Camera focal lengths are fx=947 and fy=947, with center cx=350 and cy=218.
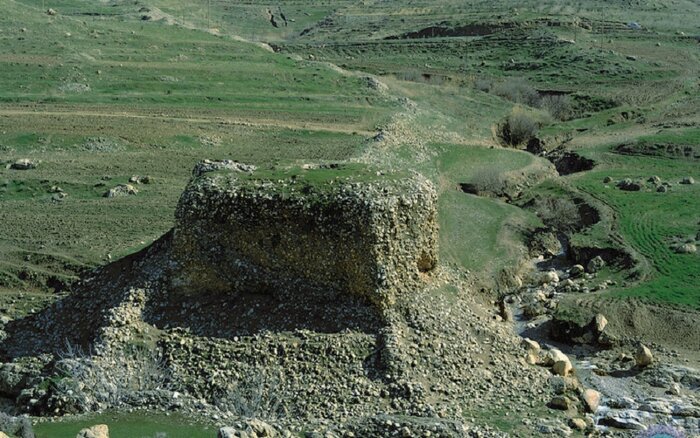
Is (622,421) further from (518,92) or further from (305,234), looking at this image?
(518,92)

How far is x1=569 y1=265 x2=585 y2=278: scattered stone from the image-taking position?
5012cm

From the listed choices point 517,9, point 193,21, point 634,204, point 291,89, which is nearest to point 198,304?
point 634,204

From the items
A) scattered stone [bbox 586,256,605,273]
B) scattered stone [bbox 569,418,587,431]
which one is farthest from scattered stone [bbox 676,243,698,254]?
scattered stone [bbox 569,418,587,431]

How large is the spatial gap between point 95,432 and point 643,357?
2419 centimetres

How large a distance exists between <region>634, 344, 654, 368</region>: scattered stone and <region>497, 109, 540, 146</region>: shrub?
124 feet

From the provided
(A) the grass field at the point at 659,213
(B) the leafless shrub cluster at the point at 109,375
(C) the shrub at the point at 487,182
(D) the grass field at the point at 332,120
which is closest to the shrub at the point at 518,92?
(D) the grass field at the point at 332,120

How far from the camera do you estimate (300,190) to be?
3472cm

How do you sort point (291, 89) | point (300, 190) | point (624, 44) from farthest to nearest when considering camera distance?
point (624, 44) → point (291, 89) → point (300, 190)

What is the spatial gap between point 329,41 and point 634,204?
7436 centimetres

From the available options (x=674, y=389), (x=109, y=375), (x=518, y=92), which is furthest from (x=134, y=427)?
(x=518, y=92)

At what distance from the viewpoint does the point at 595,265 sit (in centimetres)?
5031

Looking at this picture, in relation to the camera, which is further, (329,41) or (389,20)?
(389,20)

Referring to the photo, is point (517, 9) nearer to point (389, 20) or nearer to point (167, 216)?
point (389, 20)

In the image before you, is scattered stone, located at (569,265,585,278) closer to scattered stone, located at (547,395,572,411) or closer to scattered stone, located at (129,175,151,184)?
scattered stone, located at (547,395,572,411)
